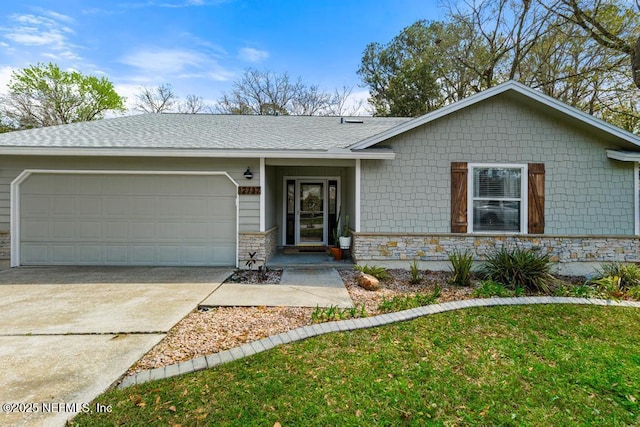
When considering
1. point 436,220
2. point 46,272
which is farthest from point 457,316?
point 46,272

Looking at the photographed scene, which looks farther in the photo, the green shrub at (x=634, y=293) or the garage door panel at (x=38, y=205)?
the garage door panel at (x=38, y=205)

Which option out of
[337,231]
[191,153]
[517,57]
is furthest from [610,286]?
[517,57]

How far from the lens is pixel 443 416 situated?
8.21 ft

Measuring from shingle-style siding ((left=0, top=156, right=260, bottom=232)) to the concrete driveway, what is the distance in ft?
4.63

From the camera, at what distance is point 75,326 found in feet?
13.1

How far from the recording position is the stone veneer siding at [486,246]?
288 inches

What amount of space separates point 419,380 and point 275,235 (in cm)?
689

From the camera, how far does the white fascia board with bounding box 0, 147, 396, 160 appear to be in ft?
22.9

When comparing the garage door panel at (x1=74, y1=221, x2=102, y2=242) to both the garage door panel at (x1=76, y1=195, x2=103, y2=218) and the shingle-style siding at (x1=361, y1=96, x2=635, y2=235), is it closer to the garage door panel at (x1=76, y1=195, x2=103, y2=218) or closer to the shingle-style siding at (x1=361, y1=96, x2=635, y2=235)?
the garage door panel at (x1=76, y1=195, x2=103, y2=218)

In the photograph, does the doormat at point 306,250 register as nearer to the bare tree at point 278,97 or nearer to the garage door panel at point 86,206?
the garage door panel at point 86,206

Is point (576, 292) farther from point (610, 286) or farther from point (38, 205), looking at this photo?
point (38, 205)

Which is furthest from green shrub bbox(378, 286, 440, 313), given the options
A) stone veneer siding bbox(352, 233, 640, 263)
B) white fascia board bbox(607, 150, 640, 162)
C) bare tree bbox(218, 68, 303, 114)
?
bare tree bbox(218, 68, 303, 114)

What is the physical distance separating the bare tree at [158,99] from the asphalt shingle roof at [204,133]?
1617cm

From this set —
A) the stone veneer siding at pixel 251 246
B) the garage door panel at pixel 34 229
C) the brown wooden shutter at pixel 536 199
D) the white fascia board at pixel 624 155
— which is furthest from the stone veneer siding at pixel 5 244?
the white fascia board at pixel 624 155
